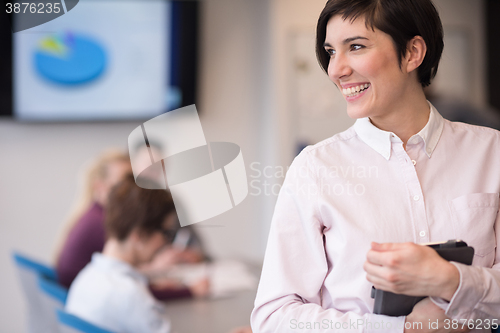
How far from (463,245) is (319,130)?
2.00 meters

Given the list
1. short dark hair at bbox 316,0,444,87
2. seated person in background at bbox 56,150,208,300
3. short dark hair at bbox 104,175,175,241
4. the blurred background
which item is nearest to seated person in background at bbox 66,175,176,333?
short dark hair at bbox 104,175,175,241

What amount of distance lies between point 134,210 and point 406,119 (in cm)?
115

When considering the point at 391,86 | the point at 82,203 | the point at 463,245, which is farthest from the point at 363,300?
the point at 82,203

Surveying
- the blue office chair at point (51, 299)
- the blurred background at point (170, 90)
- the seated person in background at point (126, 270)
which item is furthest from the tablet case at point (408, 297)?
the blurred background at point (170, 90)

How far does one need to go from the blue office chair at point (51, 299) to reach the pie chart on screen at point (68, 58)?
1161 mm

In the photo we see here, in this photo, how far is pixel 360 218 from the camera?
854 mm

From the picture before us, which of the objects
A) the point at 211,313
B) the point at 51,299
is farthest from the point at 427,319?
the point at 51,299

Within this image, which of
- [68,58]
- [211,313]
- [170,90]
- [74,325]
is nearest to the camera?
[74,325]

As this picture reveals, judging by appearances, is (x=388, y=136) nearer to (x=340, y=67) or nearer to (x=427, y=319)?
(x=340, y=67)

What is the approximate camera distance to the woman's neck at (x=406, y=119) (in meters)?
0.92

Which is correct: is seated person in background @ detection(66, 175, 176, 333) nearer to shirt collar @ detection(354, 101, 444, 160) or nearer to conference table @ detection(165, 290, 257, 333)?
conference table @ detection(165, 290, 257, 333)

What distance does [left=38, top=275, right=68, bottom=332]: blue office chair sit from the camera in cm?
181

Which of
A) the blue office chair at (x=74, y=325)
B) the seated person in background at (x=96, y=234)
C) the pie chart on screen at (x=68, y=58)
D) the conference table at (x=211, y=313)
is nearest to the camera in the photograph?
the blue office chair at (x=74, y=325)

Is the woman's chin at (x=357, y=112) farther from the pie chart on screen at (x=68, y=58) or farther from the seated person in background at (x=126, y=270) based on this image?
the pie chart on screen at (x=68, y=58)
